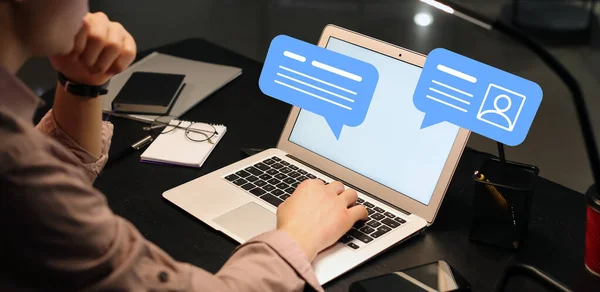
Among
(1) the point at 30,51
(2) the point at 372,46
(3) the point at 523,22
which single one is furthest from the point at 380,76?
(3) the point at 523,22

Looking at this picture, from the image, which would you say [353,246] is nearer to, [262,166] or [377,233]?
[377,233]

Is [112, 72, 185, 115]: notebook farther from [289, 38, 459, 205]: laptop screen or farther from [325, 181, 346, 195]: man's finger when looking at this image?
[325, 181, 346, 195]: man's finger

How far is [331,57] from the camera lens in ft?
3.60

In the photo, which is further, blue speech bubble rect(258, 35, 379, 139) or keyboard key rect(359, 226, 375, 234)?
blue speech bubble rect(258, 35, 379, 139)

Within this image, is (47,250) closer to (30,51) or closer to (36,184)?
(36,184)

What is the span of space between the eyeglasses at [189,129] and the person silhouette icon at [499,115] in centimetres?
57

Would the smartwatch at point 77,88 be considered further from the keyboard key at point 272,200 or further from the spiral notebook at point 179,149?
the keyboard key at point 272,200

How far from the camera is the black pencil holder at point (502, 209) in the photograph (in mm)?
956

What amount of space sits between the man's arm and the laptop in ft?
0.56

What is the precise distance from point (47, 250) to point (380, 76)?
66 cm

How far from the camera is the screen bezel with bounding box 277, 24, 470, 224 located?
101 cm

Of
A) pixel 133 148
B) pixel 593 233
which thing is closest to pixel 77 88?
pixel 133 148

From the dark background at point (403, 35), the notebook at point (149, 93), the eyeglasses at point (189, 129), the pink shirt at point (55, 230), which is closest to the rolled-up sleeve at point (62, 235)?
the pink shirt at point (55, 230)

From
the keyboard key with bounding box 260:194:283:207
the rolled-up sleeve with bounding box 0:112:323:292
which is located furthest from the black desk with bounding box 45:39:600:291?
the rolled-up sleeve with bounding box 0:112:323:292
